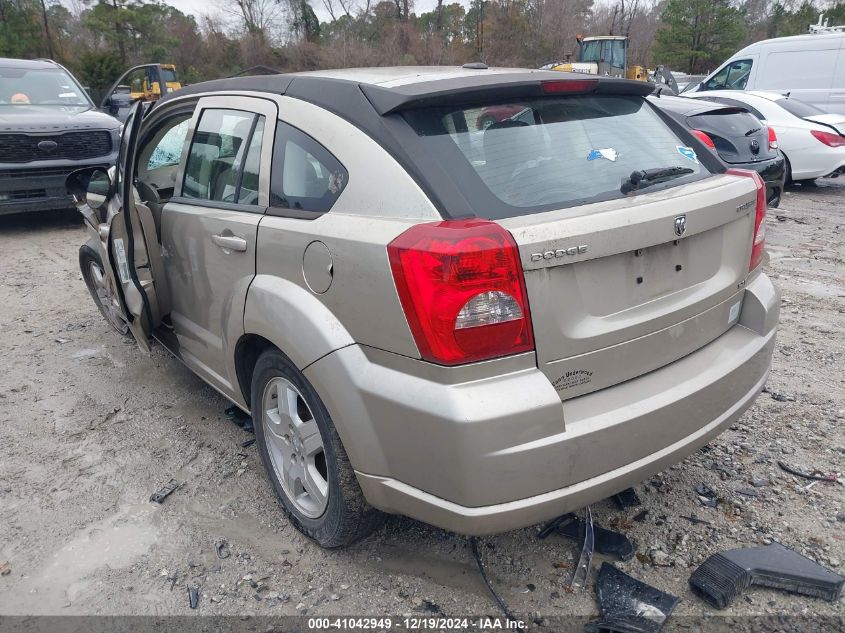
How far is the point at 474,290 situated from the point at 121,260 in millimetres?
2371

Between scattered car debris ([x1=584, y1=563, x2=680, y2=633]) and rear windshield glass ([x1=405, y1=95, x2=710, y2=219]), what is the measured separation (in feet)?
4.61

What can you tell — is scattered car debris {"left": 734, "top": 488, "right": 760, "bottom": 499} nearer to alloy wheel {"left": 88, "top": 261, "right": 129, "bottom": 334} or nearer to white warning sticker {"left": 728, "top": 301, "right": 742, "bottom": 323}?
white warning sticker {"left": 728, "top": 301, "right": 742, "bottom": 323}

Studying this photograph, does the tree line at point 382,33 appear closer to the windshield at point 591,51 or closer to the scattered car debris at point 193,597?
the windshield at point 591,51

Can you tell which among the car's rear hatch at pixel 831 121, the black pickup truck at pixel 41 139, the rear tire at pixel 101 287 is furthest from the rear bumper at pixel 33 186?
the car's rear hatch at pixel 831 121

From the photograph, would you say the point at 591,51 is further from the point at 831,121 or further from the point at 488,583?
the point at 488,583

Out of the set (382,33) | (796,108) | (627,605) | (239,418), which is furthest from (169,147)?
(382,33)

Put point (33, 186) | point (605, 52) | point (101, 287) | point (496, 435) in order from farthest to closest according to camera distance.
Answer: point (605, 52)
point (33, 186)
point (101, 287)
point (496, 435)

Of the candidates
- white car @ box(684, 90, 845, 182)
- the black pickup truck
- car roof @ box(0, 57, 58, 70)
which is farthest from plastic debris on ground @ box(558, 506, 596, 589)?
car roof @ box(0, 57, 58, 70)

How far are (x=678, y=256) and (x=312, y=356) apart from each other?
135 centimetres

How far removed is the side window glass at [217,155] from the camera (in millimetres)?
2961

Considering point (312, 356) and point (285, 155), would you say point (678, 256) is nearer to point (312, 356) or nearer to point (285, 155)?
point (312, 356)

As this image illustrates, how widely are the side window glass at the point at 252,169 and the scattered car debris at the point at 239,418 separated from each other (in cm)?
141

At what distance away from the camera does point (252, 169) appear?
2842 millimetres

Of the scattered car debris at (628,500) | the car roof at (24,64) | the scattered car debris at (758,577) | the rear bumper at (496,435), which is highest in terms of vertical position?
the car roof at (24,64)
